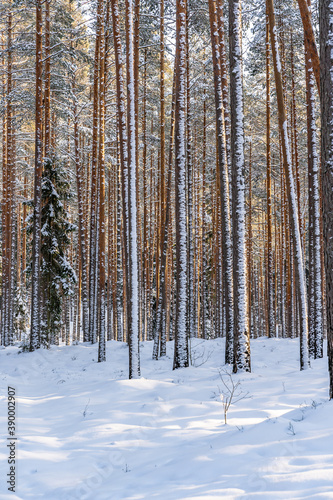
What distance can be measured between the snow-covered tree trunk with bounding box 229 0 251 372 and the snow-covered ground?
2.37 ft

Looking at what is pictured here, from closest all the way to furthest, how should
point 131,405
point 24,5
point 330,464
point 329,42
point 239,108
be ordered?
point 330,464 → point 329,42 → point 131,405 → point 239,108 → point 24,5

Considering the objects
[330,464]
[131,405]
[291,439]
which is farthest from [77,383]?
[330,464]

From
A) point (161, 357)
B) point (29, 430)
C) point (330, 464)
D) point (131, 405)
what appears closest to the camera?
point (330, 464)

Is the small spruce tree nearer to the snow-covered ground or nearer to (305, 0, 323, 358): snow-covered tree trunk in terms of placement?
the snow-covered ground

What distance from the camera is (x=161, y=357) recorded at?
13.9 meters

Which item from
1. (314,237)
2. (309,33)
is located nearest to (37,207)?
(314,237)

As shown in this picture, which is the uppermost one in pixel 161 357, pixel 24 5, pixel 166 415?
pixel 24 5

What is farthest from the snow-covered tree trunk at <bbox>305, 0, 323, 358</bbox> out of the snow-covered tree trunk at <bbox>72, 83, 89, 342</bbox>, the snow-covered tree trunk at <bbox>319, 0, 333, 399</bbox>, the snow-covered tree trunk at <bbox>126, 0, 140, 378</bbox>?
the snow-covered tree trunk at <bbox>72, 83, 89, 342</bbox>

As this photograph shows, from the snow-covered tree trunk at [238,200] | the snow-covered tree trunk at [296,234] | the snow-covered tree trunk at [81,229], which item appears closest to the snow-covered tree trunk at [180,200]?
the snow-covered tree trunk at [238,200]

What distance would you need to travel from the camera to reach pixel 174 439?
204 inches

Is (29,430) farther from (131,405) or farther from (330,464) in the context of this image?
(330,464)

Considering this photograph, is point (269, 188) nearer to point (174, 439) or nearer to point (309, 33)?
point (309, 33)

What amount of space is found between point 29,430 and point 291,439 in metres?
3.87

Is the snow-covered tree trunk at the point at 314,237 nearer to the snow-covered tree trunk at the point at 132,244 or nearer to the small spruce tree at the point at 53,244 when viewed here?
the snow-covered tree trunk at the point at 132,244
